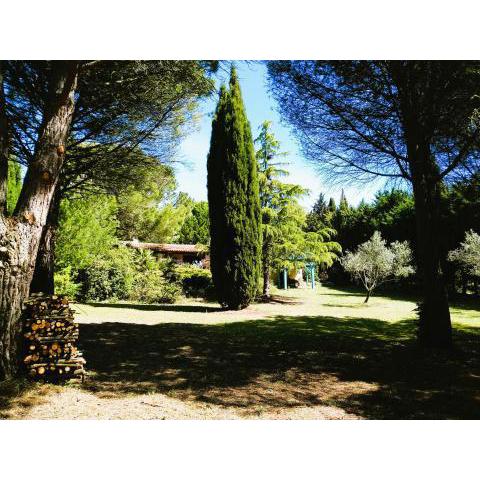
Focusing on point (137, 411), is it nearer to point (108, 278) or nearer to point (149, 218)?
point (108, 278)

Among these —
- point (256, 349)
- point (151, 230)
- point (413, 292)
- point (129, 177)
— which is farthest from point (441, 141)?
point (151, 230)

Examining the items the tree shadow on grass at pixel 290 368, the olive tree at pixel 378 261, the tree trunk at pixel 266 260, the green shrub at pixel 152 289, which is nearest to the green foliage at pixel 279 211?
the tree trunk at pixel 266 260

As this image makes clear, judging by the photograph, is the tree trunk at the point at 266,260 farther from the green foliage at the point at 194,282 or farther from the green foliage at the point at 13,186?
the green foliage at the point at 13,186

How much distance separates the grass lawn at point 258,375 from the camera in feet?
11.7

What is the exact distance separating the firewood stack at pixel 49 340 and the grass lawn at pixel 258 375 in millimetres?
209

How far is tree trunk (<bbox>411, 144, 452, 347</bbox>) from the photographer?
622cm

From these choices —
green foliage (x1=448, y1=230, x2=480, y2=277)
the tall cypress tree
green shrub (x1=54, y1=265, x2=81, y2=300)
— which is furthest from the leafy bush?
green foliage (x1=448, y1=230, x2=480, y2=277)

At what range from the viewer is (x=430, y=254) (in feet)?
20.6

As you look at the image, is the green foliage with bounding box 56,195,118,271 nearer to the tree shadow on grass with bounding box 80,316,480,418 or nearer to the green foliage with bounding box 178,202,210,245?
the tree shadow on grass with bounding box 80,316,480,418

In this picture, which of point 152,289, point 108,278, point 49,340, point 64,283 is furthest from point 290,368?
point 108,278

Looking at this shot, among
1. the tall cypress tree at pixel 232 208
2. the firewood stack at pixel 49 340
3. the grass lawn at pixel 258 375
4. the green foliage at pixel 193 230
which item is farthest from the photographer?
the green foliage at pixel 193 230

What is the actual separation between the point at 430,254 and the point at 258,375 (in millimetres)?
3945

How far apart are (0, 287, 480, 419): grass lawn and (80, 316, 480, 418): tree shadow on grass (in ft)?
0.05
